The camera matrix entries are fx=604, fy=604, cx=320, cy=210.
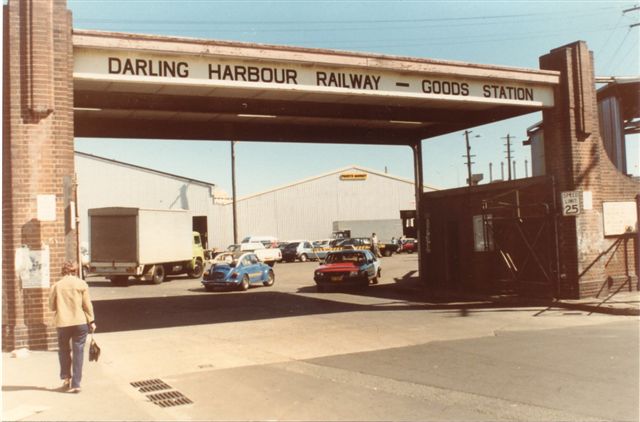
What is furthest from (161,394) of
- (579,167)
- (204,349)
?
(579,167)

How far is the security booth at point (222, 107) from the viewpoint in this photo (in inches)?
429

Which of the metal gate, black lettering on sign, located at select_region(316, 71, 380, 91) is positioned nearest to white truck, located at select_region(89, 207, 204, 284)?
the metal gate

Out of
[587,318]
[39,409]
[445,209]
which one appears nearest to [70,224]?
[39,409]

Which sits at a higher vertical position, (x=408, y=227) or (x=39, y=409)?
(x=408, y=227)

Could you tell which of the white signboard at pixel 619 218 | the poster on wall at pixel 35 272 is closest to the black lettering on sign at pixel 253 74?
the poster on wall at pixel 35 272

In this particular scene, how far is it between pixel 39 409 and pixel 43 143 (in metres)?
5.73

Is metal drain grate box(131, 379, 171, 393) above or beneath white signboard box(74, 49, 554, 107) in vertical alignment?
beneath

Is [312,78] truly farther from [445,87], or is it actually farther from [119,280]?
[119,280]

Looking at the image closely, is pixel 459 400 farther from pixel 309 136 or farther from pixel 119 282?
pixel 119 282

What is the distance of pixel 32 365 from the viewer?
Result: 9492 millimetres

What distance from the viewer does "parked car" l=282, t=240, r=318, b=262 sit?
48412mm

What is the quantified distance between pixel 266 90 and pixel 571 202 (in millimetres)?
8969

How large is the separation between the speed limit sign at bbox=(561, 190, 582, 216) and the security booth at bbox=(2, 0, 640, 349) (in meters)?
0.33

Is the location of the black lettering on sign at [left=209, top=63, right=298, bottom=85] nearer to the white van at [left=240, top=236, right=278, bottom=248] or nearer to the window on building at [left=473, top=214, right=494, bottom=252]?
the window on building at [left=473, top=214, right=494, bottom=252]
